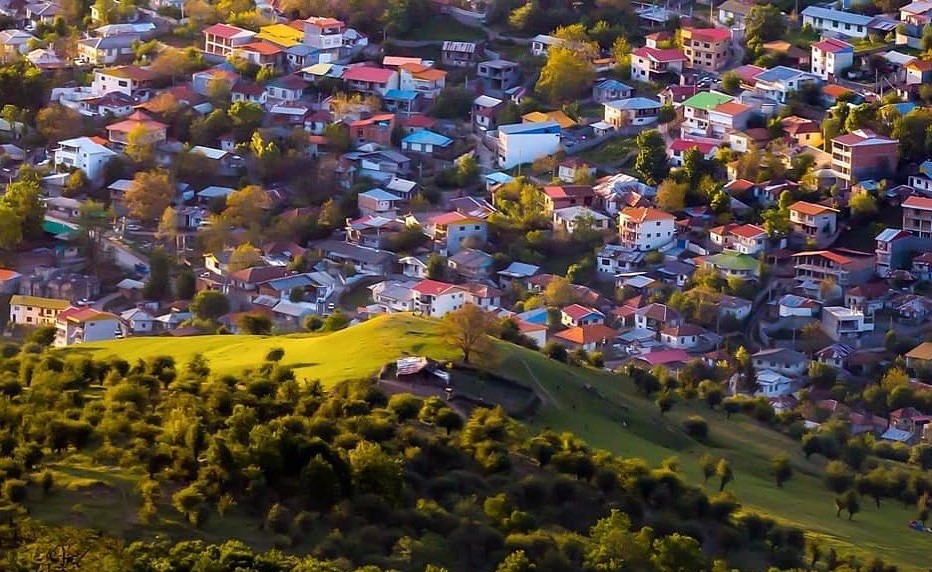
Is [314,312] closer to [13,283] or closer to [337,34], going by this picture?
[13,283]

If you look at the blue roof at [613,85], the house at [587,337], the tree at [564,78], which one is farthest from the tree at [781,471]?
the tree at [564,78]

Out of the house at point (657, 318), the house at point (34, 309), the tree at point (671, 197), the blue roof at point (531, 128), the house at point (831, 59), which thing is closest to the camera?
the house at point (657, 318)

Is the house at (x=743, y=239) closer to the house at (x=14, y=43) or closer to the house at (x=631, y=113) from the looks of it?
the house at (x=631, y=113)

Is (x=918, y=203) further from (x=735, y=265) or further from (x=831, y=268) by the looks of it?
(x=735, y=265)

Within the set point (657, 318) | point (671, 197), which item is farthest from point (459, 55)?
point (657, 318)

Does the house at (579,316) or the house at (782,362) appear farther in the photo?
the house at (579,316)
